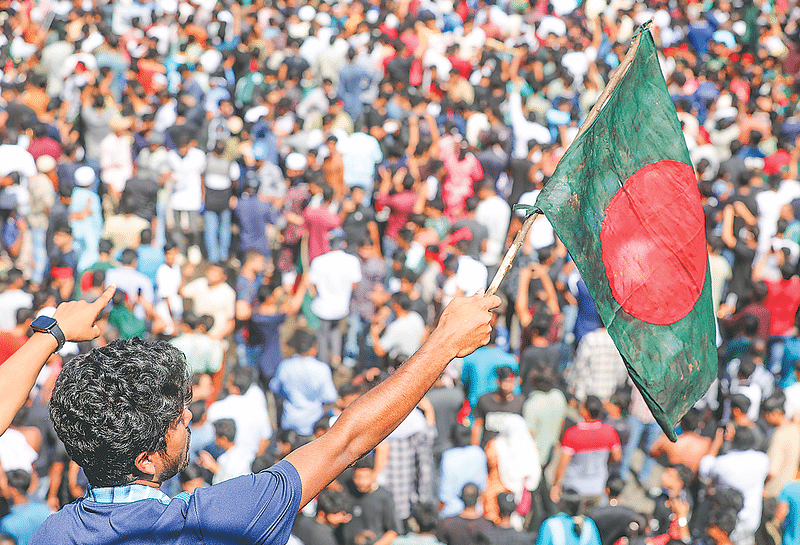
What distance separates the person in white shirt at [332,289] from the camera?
8555mm

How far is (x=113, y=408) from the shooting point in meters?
1.91

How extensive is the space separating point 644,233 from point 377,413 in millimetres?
1609

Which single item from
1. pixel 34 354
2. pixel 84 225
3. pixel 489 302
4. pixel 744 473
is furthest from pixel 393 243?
pixel 34 354

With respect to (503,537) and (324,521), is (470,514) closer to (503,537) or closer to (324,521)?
(503,537)

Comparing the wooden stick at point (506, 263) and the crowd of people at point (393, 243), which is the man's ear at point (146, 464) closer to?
the wooden stick at point (506, 263)

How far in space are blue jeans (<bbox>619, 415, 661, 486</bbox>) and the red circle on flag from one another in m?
4.02

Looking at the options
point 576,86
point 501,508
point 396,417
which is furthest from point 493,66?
→ point 396,417

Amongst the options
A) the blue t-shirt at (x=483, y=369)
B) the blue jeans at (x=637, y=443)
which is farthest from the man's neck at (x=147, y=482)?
the blue jeans at (x=637, y=443)

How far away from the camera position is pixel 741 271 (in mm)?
9672

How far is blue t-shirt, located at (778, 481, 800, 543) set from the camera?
6.02 m

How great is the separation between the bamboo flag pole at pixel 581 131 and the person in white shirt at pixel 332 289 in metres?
5.46

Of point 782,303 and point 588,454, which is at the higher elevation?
point 588,454

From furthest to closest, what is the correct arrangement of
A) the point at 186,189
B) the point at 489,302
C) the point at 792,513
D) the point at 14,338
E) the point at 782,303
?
the point at 186,189 → the point at 782,303 → the point at 14,338 → the point at 792,513 → the point at 489,302

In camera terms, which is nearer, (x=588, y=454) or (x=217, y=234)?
(x=588, y=454)
